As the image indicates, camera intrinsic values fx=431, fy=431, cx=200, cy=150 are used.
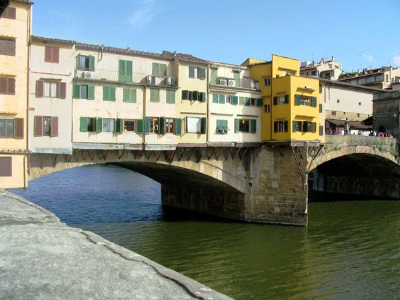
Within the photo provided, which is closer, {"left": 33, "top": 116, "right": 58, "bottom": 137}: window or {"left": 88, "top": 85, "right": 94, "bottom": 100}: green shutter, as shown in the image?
{"left": 33, "top": 116, "right": 58, "bottom": 137}: window

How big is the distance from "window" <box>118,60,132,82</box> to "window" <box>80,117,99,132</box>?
358 centimetres

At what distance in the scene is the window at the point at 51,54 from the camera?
27.0 meters

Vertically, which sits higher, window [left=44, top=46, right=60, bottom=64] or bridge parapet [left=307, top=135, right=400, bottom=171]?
window [left=44, top=46, right=60, bottom=64]

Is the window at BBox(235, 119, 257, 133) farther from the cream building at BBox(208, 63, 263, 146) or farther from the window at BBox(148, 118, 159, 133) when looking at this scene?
the window at BBox(148, 118, 159, 133)

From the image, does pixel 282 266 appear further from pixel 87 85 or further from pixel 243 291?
pixel 87 85

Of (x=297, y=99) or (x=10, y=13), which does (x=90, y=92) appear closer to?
(x=10, y=13)

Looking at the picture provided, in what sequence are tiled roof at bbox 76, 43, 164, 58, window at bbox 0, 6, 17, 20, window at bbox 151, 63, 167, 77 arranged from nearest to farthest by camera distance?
1. window at bbox 0, 6, 17, 20
2. tiled roof at bbox 76, 43, 164, 58
3. window at bbox 151, 63, 167, 77

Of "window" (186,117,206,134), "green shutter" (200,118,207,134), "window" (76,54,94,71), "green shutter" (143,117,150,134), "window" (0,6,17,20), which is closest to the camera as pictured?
"window" (0,6,17,20)

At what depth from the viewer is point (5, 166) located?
25.5 m

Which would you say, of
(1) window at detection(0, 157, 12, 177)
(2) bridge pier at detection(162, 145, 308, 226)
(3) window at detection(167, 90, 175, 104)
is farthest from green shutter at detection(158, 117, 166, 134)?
(1) window at detection(0, 157, 12, 177)

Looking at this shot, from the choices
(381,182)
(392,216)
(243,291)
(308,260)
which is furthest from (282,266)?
(381,182)

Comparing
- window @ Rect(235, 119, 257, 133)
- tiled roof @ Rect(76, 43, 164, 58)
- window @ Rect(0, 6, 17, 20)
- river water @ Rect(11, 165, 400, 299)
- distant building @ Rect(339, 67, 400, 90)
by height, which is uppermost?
distant building @ Rect(339, 67, 400, 90)

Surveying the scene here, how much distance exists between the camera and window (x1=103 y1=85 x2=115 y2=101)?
2955 centimetres

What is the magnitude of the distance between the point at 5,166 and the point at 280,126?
21.7 meters
